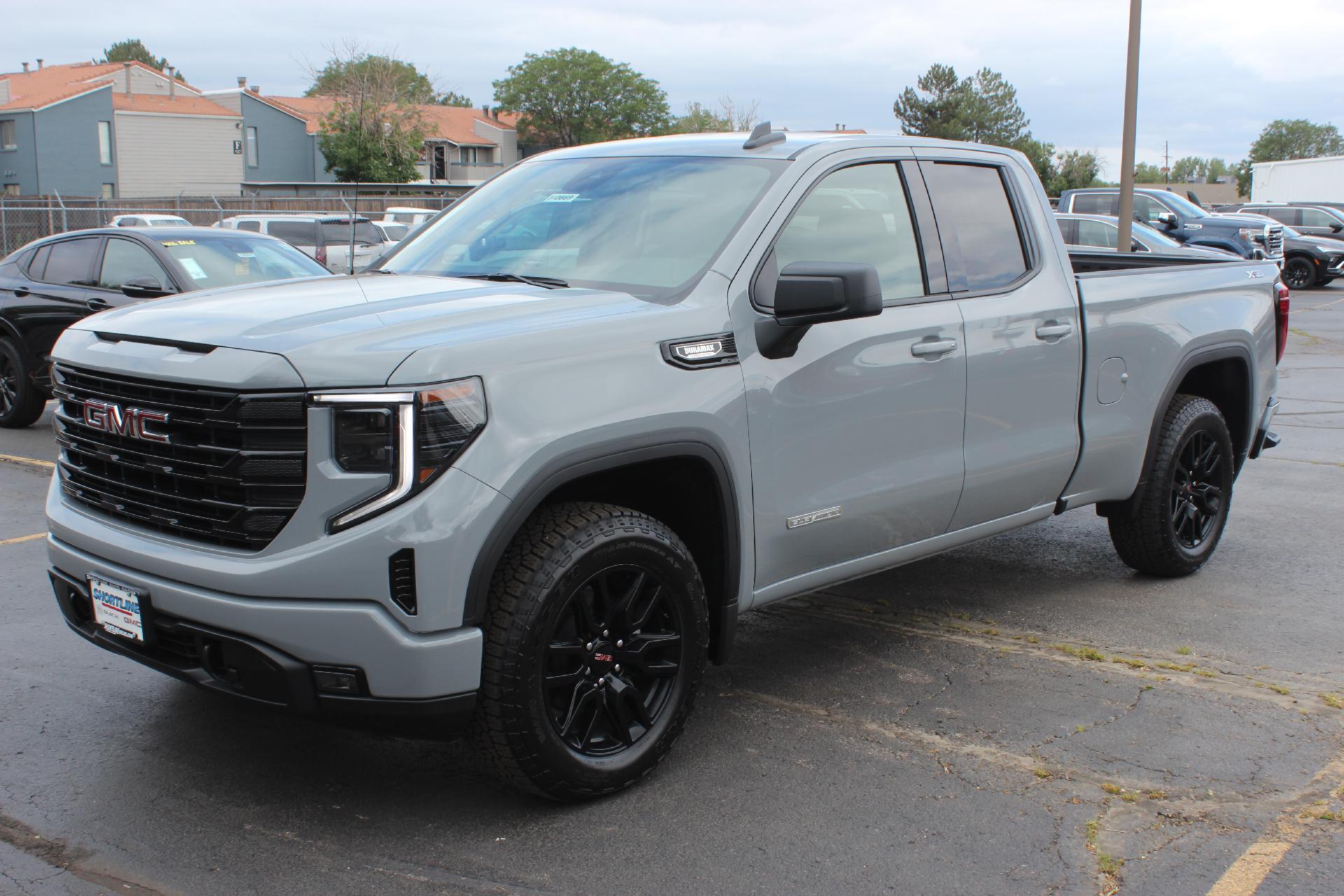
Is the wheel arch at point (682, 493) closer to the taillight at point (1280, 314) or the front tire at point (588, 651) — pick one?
the front tire at point (588, 651)

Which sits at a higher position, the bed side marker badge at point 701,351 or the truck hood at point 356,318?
the truck hood at point 356,318

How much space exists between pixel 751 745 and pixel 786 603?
169 centimetres

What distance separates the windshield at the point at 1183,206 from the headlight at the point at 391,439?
2556 cm

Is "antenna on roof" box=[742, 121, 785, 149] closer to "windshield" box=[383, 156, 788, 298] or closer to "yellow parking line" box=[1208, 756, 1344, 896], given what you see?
"windshield" box=[383, 156, 788, 298]

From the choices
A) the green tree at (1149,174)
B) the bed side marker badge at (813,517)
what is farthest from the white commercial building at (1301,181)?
the green tree at (1149,174)

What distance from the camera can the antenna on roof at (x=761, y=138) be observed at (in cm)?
458

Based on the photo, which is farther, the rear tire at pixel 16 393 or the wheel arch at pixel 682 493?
the rear tire at pixel 16 393

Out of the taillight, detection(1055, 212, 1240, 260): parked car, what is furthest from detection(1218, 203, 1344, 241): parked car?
the taillight

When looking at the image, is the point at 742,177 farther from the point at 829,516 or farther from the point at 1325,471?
the point at 1325,471

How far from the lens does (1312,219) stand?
104 feet

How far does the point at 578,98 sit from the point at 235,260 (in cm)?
9339

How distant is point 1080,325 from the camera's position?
5305 millimetres

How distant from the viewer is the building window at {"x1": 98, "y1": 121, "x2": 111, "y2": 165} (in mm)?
61119

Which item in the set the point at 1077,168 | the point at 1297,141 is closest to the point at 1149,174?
the point at 1297,141
